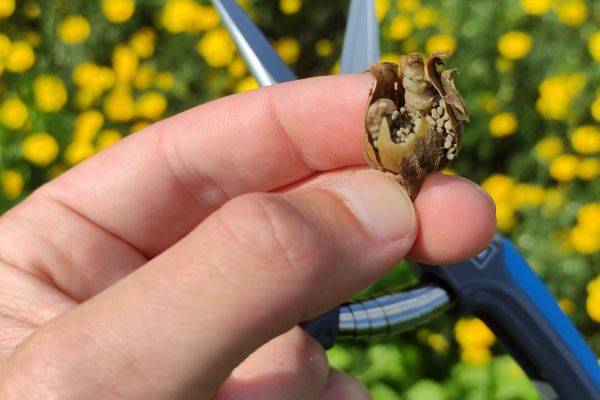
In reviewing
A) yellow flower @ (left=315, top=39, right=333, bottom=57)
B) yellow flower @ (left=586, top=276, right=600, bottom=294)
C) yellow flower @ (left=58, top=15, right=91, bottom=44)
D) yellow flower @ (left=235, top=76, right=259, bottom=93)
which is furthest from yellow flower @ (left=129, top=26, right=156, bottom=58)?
yellow flower @ (left=586, top=276, right=600, bottom=294)

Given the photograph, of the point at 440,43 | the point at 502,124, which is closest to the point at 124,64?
the point at 440,43

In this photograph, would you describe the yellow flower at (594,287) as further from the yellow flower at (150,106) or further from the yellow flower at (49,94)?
the yellow flower at (49,94)

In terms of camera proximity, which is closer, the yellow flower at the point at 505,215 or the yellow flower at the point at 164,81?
the yellow flower at the point at 505,215

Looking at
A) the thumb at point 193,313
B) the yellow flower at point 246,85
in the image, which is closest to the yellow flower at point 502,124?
the yellow flower at point 246,85

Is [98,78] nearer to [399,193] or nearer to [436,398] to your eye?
[436,398]

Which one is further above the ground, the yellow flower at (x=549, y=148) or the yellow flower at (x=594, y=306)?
the yellow flower at (x=549, y=148)

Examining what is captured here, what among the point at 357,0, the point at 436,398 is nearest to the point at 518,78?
the point at 436,398
